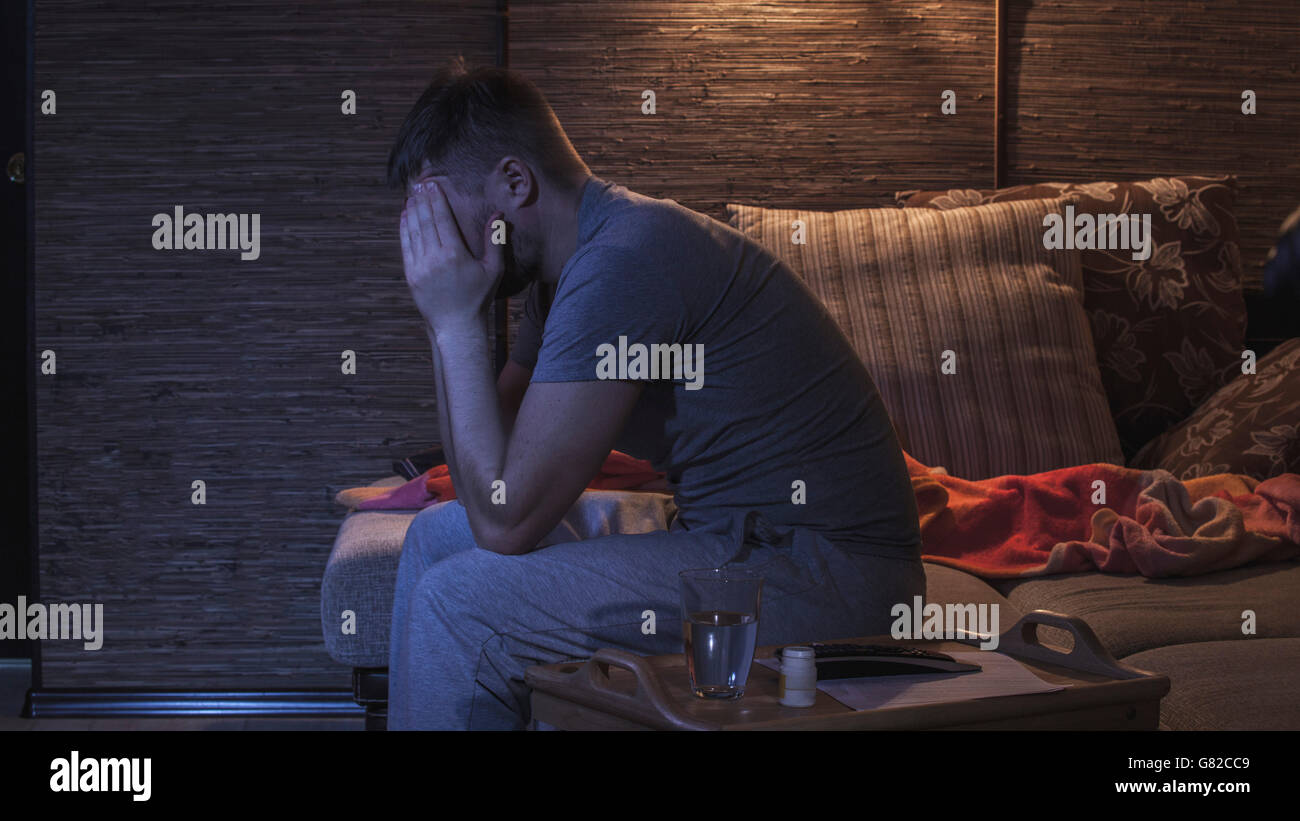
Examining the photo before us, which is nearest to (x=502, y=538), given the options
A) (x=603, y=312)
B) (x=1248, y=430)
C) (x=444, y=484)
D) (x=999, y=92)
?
(x=603, y=312)

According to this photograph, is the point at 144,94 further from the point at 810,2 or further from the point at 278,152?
the point at 810,2

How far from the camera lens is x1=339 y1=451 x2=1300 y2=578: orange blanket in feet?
5.44

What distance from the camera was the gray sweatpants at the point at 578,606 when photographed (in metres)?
1.08

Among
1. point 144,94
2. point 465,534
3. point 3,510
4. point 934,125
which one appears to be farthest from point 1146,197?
point 3,510

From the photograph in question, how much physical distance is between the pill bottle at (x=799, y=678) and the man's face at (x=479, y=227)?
648mm

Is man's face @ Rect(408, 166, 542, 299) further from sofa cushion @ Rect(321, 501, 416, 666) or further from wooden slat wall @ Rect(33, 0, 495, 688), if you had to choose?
wooden slat wall @ Rect(33, 0, 495, 688)

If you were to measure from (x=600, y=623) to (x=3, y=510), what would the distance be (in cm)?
220

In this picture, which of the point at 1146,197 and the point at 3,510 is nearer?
the point at 1146,197

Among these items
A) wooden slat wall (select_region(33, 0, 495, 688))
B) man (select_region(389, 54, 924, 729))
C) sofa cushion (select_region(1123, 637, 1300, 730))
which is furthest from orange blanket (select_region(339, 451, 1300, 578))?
wooden slat wall (select_region(33, 0, 495, 688))

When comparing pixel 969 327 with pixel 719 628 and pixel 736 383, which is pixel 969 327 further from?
pixel 719 628
